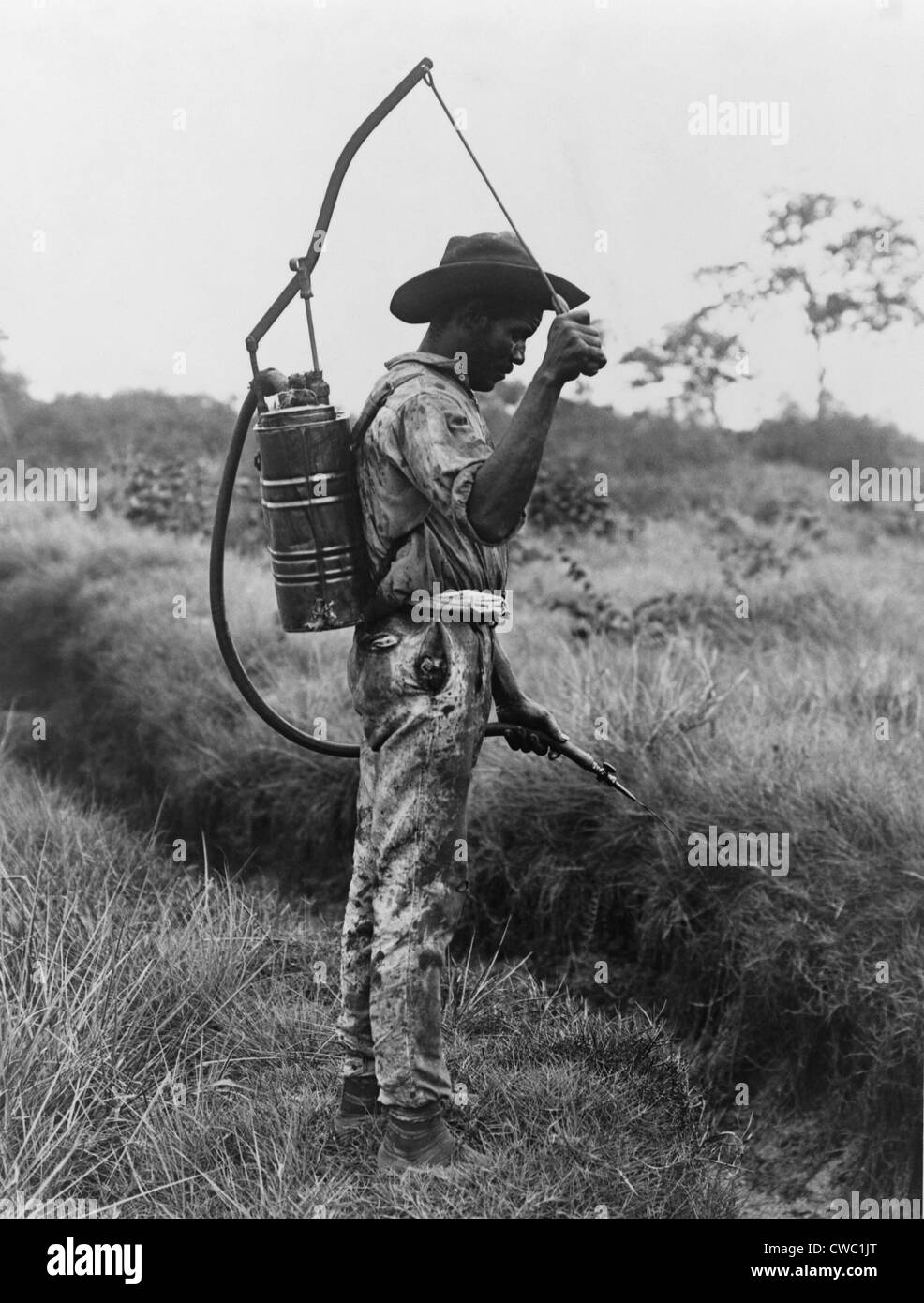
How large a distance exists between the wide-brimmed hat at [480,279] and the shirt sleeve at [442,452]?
0.31 metres

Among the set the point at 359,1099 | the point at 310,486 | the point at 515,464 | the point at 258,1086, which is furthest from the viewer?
the point at 258,1086

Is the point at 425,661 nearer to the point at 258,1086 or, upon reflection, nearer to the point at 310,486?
the point at 310,486

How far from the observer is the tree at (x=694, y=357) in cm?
772

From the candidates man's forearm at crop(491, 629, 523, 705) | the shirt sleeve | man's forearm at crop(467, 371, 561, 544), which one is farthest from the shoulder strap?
man's forearm at crop(491, 629, 523, 705)

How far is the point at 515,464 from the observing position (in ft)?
10.1

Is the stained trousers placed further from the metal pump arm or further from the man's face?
the metal pump arm

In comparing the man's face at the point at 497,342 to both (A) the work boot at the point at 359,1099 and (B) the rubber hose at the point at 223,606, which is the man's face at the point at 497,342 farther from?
(A) the work boot at the point at 359,1099

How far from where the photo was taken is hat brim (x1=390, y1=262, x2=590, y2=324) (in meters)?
3.39

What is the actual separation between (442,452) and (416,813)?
832 millimetres

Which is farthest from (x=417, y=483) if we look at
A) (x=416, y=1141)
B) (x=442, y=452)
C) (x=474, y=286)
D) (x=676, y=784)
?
(x=676, y=784)

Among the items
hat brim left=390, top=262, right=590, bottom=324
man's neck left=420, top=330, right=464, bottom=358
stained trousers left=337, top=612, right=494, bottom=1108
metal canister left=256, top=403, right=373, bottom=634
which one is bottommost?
stained trousers left=337, top=612, right=494, bottom=1108

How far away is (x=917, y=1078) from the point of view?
4.25 m

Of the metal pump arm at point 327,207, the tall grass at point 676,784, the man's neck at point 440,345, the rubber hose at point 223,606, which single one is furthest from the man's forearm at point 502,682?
the tall grass at point 676,784
